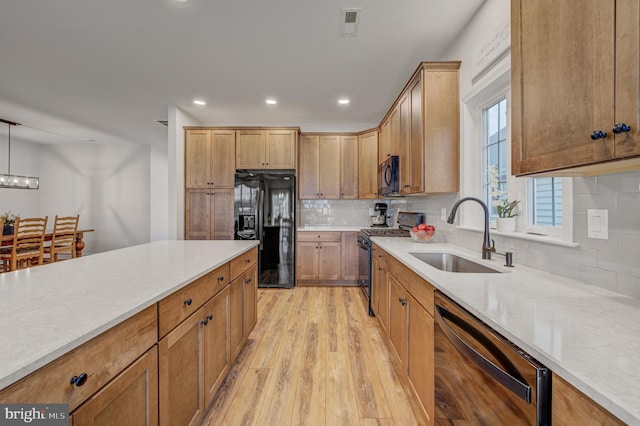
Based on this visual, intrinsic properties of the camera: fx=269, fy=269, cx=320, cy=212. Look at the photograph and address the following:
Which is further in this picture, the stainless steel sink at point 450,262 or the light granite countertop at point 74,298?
the stainless steel sink at point 450,262

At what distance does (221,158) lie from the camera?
13.6 feet

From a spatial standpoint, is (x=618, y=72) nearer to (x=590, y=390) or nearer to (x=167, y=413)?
(x=590, y=390)

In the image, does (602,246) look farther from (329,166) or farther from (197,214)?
(197,214)

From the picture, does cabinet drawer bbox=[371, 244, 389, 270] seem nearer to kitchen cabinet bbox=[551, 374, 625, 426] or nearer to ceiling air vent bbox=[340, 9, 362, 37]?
kitchen cabinet bbox=[551, 374, 625, 426]

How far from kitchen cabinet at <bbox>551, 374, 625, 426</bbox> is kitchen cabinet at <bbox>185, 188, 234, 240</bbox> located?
13.1ft

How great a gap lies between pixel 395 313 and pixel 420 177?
1.20 m

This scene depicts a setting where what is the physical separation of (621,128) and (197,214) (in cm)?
435

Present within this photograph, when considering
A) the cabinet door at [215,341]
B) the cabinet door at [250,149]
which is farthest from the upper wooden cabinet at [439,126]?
the cabinet door at [250,149]

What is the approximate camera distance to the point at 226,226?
409 centimetres

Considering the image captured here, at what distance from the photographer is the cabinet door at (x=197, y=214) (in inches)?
162

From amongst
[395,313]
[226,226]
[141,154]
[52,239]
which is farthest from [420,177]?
[141,154]

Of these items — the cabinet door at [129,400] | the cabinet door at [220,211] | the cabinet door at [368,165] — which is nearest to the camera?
the cabinet door at [129,400]

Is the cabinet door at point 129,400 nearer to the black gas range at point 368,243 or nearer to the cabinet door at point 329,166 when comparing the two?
the black gas range at point 368,243

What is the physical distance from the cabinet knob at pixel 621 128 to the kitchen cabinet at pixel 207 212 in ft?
13.2
